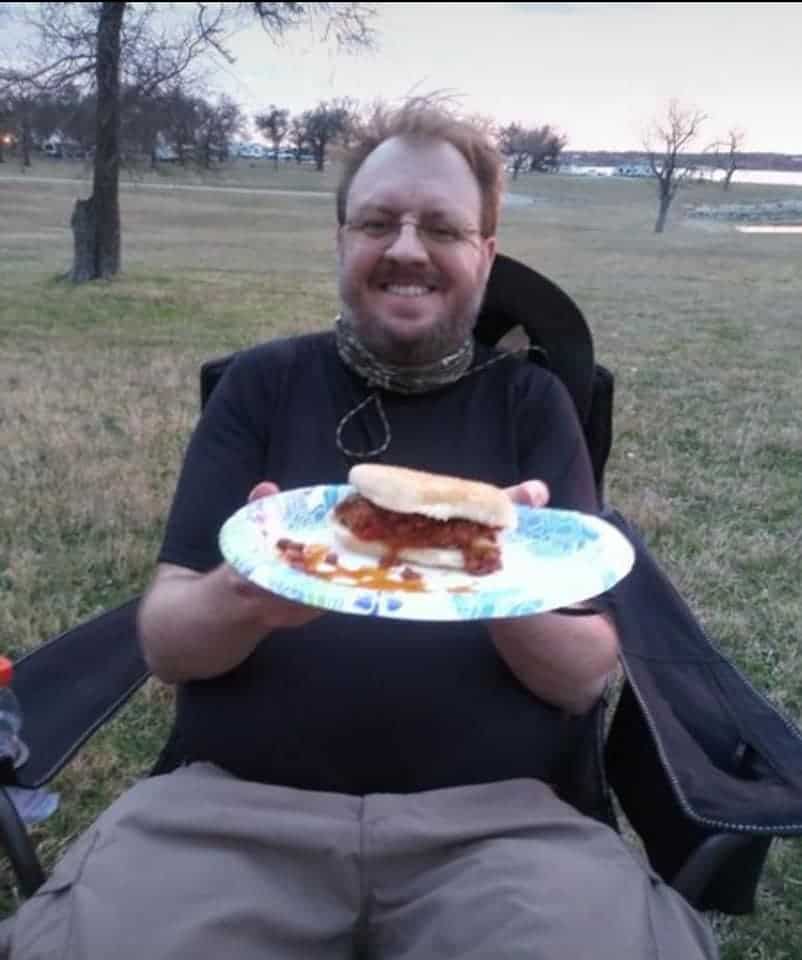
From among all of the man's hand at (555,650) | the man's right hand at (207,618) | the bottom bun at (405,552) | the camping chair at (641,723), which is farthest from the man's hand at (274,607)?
the camping chair at (641,723)

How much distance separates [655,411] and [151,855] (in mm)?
6889

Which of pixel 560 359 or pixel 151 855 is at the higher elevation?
pixel 560 359

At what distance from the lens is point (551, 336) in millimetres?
2719

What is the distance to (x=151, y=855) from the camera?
1849 mm

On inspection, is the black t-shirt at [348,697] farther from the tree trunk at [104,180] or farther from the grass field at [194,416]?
the tree trunk at [104,180]

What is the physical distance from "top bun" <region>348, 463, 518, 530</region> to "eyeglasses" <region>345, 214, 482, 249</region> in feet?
2.01

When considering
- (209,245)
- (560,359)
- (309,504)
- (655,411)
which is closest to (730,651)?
(560,359)

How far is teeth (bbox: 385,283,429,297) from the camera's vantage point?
7.72ft

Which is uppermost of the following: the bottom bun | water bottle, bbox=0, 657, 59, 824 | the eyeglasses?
the eyeglasses

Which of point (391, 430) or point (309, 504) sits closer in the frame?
point (309, 504)

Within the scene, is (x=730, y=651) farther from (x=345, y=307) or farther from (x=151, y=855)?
(x=151, y=855)

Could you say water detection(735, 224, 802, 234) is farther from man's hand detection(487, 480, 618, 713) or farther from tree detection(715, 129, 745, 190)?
man's hand detection(487, 480, 618, 713)

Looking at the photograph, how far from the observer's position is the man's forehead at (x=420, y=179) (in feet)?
7.67

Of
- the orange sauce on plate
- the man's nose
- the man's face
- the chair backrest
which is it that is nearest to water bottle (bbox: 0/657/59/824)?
the orange sauce on plate
